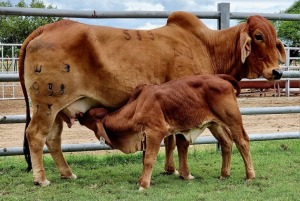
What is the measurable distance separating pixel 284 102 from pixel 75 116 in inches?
484

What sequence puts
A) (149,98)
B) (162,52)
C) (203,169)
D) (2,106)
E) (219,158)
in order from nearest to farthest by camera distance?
1. (149,98)
2. (162,52)
3. (203,169)
4. (219,158)
5. (2,106)

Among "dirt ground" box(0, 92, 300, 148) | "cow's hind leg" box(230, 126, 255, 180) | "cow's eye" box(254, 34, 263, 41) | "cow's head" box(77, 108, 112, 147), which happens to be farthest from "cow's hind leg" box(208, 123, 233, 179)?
"dirt ground" box(0, 92, 300, 148)

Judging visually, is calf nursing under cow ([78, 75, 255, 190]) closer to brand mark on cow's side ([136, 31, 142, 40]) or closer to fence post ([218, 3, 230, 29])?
brand mark on cow's side ([136, 31, 142, 40])

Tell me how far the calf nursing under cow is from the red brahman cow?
9.6 inches

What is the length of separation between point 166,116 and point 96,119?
2.30 ft

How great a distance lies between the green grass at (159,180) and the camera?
5.32 m

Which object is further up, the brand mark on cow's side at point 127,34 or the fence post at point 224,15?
the fence post at point 224,15

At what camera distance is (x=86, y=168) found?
6922mm

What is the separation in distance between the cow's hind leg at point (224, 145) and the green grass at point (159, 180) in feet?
0.38

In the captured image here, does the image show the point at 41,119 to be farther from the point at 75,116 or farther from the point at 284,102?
the point at 284,102

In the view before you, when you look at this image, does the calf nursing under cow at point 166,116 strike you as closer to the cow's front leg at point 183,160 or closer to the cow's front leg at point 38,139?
the cow's front leg at point 183,160

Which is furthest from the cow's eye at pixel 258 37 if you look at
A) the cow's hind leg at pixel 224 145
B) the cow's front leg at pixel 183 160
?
the cow's front leg at pixel 183 160

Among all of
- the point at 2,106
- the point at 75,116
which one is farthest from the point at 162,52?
the point at 2,106

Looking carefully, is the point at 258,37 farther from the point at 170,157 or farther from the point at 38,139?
the point at 38,139
